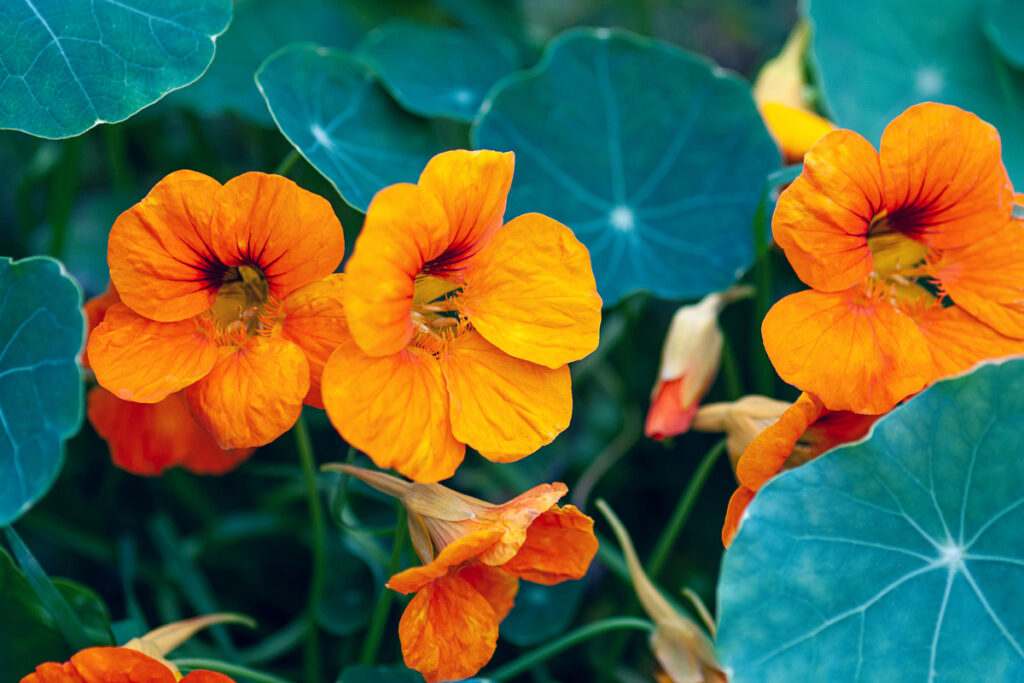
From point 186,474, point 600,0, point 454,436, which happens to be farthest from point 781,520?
point 600,0

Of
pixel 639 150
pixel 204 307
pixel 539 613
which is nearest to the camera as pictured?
pixel 204 307

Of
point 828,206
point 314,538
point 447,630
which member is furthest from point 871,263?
point 314,538

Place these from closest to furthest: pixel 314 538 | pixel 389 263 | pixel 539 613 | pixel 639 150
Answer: pixel 389 263, pixel 314 538, pixel 539 613, pixel 639 150

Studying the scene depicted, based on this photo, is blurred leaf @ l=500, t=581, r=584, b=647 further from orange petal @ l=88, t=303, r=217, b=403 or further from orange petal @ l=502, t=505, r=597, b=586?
orange petal @ l=88, t=303, r=217, b=403

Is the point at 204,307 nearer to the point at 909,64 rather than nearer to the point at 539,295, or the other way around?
the point at 539,295

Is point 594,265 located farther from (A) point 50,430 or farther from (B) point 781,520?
(A) point 50,430

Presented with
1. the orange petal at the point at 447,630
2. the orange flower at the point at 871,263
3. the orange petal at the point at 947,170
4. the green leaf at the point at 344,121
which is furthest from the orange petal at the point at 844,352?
the green leaf at the point at 344,121

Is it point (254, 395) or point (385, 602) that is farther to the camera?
point (385, 602)
